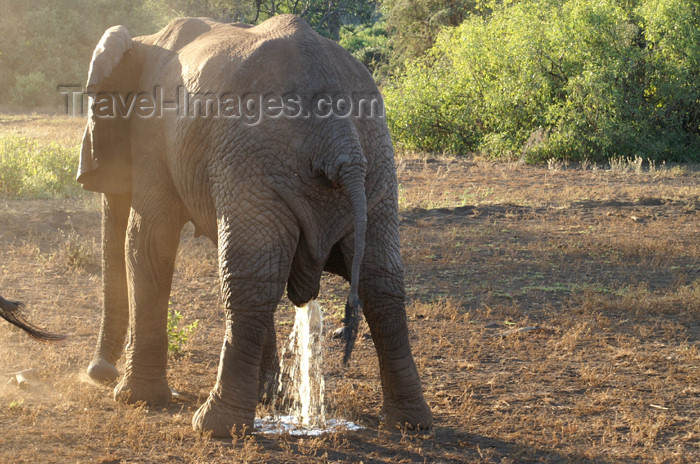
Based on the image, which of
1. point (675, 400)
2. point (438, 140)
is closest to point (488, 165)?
point (438, 140)

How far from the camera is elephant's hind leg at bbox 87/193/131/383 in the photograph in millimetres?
5395

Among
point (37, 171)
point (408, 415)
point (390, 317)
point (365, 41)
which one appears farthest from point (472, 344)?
point (365, 41)

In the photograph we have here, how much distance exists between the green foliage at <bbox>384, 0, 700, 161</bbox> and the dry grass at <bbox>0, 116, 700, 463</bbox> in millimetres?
4553

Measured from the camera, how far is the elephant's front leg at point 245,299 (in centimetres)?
398

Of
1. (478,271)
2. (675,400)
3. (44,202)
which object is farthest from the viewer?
(44,202)

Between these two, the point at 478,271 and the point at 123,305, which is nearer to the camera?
the point at 123,305

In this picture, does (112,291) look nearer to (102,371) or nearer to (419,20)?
(102,371)

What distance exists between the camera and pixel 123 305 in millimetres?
5562

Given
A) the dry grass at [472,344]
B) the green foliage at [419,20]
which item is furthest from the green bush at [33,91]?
the dry grass at [472,344]

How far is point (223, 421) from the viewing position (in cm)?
416

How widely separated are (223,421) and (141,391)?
3.14 feet

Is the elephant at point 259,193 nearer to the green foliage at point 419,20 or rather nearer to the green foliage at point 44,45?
the green foliage at point 419,20

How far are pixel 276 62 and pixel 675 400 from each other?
126 inches

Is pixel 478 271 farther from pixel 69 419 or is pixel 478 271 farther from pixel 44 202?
pixel 44 202
